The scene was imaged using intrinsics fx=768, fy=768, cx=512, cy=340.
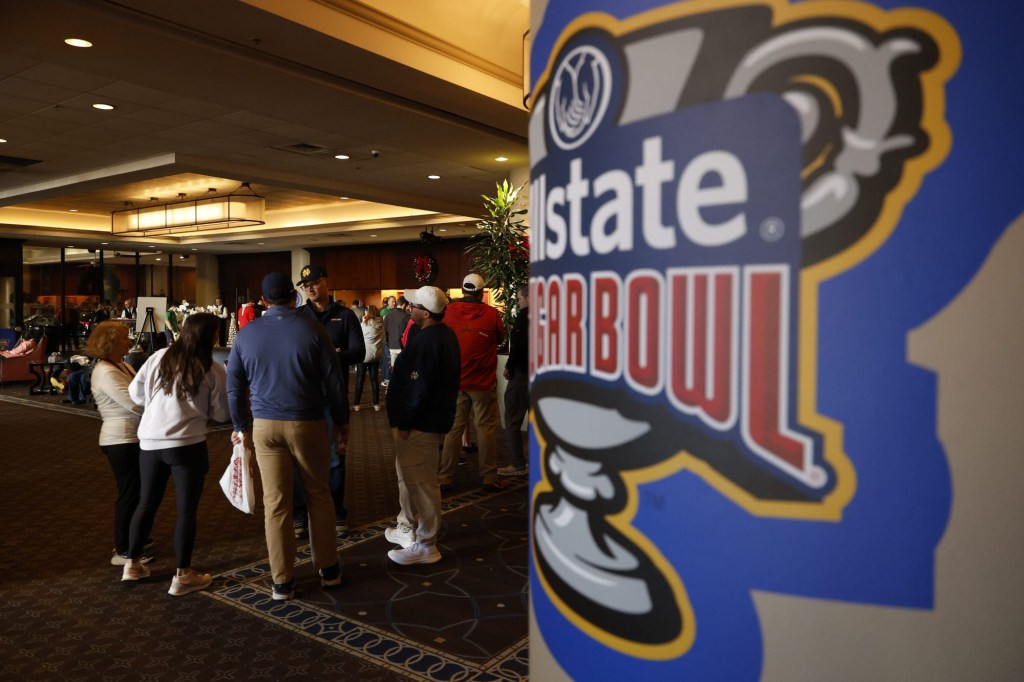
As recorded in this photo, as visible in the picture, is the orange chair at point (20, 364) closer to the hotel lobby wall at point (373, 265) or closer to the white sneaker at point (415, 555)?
the hotel lobby wall at point (373, 265)

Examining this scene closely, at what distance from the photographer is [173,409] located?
11.9ft

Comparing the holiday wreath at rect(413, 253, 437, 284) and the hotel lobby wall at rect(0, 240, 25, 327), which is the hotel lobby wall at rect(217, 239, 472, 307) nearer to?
the holiday wreath at rect(413, 253, 437, 284)

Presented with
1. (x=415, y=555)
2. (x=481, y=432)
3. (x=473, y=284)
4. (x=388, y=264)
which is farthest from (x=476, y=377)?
(x=388, y=264)

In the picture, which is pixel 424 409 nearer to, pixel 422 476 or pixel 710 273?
pixel 422 476

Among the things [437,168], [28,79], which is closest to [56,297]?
[437,168]

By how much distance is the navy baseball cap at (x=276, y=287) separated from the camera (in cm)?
362

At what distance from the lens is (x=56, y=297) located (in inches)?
830

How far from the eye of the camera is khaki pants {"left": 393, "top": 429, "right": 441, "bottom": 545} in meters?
4.08

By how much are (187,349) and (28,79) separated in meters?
3.97

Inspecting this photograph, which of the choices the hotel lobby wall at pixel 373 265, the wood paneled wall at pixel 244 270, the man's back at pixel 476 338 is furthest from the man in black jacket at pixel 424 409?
the wood paneled wall at pixel 244 270

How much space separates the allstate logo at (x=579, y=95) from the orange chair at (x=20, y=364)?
1410 centimetres

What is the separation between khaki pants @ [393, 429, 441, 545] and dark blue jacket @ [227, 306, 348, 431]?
559mm

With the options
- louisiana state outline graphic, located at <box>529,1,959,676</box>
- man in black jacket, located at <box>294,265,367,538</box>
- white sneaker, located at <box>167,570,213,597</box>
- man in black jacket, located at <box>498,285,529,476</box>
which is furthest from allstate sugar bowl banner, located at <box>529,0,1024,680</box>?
man in black jacket, located at <box>498,285,529,476</box>

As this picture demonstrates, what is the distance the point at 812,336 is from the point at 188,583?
3571 millimetres
